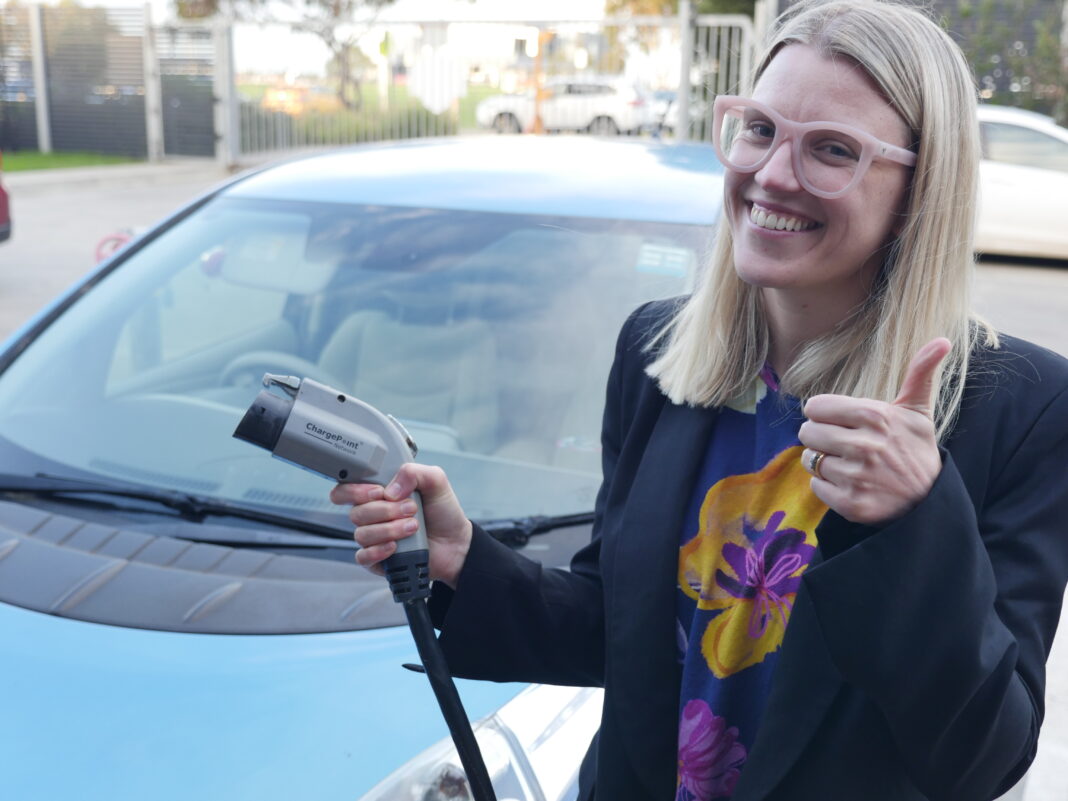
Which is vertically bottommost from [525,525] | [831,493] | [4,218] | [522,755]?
[4,218]

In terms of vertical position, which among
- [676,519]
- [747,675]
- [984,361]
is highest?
[984,361]

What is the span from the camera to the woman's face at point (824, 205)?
4.30 ft

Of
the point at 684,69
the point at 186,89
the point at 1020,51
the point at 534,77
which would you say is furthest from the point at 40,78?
the point at 1020,51

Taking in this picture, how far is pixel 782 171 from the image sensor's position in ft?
4.32

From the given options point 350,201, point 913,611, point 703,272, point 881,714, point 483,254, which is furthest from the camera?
point 350,201

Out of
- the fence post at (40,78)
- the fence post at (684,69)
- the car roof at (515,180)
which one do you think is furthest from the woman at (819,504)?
the fence post at (40,78)

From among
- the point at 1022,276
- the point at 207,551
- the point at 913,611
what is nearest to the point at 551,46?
the point at 1022,276

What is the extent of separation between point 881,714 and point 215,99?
Result: 60.5 feet

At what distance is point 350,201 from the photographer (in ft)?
9.44

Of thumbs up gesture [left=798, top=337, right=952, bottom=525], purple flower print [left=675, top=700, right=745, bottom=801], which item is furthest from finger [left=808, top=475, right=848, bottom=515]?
purple flower print [left=675, top=700, right=745, bottom=801]

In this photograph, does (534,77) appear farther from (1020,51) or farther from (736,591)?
(736,591)

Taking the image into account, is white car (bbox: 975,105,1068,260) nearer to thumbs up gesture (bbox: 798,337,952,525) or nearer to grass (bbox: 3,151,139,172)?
thumbs up gesture (bbox: 798,337,952,525)

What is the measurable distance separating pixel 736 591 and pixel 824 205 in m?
0.45

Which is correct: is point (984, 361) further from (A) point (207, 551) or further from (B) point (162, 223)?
(B) point (162, 223)
